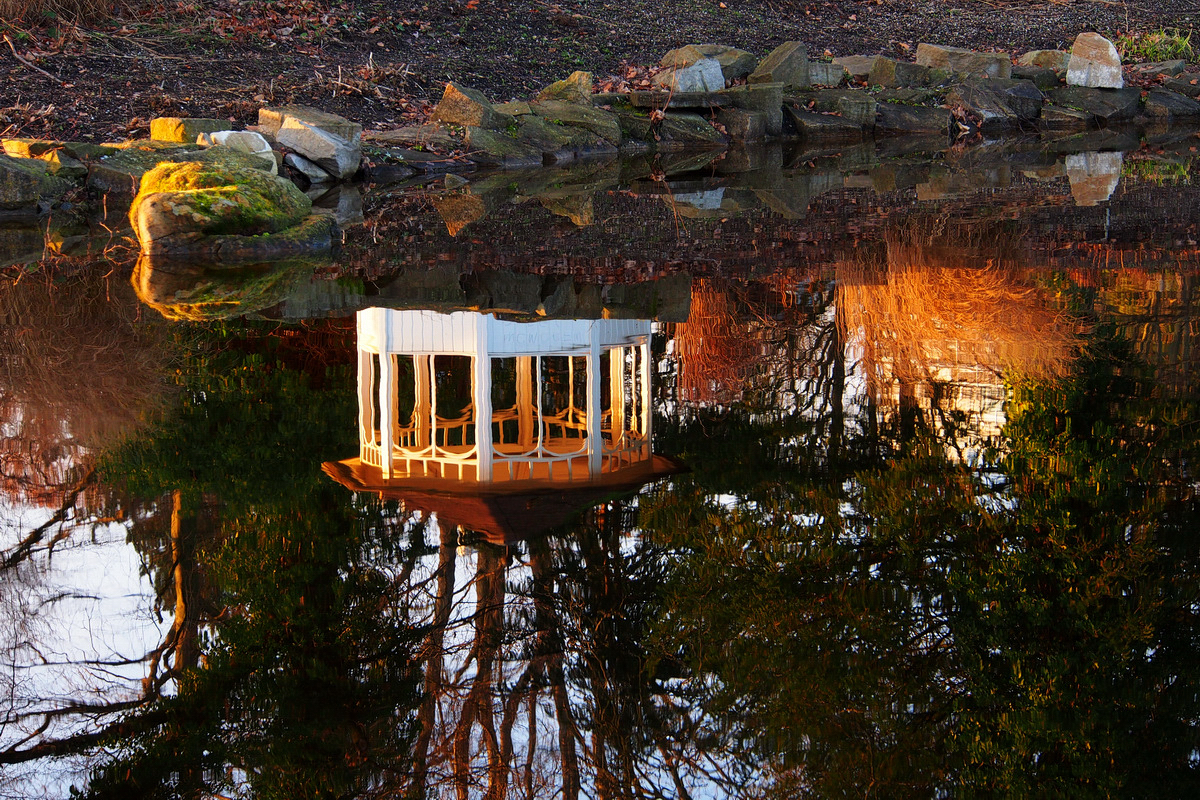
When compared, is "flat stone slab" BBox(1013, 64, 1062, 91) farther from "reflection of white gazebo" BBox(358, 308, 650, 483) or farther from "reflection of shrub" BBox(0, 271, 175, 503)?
"reflection of shrub" BBox(0, 271, 175, 503)

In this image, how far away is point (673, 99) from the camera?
1797 cm

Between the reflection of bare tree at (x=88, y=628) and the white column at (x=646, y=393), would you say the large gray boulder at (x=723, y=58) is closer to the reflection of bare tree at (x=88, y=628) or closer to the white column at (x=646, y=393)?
the white column at (x=646, y=393)

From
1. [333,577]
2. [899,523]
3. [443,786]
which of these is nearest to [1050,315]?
[899,523]

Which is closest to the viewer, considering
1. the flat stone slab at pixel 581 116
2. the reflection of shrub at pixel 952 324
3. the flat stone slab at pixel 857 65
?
the reflection of shrub at pixel 952 324

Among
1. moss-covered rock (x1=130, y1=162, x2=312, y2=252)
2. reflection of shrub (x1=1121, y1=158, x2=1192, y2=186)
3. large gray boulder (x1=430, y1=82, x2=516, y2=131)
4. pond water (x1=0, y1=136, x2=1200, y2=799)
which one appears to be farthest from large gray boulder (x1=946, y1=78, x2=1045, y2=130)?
moss-covered rock (x1=130, y1=162, x2=312, y2=252)

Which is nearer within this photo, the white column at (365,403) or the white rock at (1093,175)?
the white column at (365,403)

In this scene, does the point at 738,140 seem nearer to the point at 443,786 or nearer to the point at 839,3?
the point at 839,3

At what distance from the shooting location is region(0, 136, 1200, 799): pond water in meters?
2.72

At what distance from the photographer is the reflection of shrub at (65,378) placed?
4590 mm

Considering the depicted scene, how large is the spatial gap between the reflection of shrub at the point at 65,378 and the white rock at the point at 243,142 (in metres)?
4.96

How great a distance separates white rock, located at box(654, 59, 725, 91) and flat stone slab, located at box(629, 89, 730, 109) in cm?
14

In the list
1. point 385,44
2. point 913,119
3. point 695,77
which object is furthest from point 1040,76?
point 385,44

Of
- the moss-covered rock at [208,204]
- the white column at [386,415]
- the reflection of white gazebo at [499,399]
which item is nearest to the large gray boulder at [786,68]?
the moss-covered rock at [208,204]

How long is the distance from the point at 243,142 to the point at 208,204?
3.50 m
